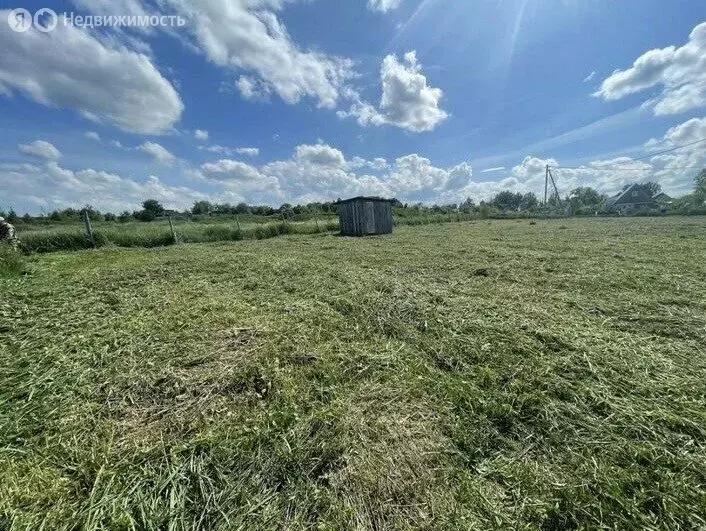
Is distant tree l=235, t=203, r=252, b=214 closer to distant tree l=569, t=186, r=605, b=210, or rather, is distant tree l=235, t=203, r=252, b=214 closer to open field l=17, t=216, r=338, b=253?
open field l=17, t=216, r=338, b=253

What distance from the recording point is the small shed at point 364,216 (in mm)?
17188

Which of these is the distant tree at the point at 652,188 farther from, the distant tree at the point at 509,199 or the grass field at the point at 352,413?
the grass field at the point at 352,413

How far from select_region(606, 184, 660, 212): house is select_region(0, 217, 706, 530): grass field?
7913 cm

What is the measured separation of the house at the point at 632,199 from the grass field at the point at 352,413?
260 feet

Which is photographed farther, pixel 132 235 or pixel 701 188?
pixel 701 188

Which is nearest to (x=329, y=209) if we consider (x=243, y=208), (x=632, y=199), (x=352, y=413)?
(x=243, y=208)

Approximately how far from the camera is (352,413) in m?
2.04

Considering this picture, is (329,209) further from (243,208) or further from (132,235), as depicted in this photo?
(132,235)

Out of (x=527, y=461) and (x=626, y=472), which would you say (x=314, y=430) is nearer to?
(x=527, y=461)

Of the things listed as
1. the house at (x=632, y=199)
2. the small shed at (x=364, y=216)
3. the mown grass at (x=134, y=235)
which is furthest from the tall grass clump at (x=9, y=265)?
the house at (x=632, y=199)

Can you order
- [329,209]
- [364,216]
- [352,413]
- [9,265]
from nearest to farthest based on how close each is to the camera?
1. [352,413]
2. [9,265]
3. [364,216]
4. [329,209]

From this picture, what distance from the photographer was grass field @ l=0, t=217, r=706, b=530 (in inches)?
55.9

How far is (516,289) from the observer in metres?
4.88

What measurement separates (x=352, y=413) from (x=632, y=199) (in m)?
90.2
